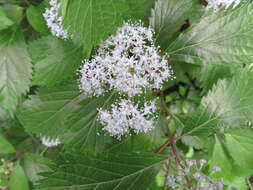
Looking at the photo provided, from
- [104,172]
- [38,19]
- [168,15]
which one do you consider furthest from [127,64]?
[38,19]

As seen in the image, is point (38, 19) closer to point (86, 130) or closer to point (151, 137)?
point (86, 130)

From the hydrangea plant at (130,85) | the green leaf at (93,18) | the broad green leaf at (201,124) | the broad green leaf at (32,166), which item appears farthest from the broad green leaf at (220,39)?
the broad green leaf at (32,166)

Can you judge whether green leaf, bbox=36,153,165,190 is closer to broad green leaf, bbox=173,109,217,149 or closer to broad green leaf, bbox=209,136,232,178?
broad green leaf, bbox=173,109,217,149

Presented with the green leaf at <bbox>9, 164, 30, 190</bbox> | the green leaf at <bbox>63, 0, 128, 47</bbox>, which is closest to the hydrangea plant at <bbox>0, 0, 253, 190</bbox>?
the green leaf at <bbox>63, 0, 128, 47</bbox>

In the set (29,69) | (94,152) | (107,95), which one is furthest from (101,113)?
(29,69)

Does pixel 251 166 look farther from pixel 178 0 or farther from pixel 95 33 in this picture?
pixel 95 33

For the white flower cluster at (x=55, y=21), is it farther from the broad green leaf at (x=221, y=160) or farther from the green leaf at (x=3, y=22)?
the broad green leaf at (x=221, y=160)
